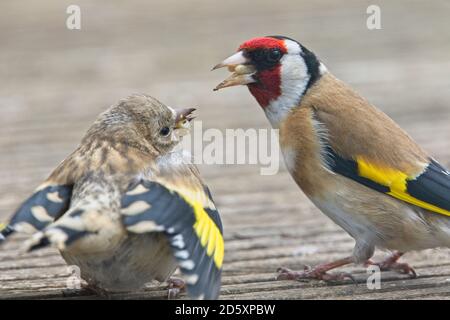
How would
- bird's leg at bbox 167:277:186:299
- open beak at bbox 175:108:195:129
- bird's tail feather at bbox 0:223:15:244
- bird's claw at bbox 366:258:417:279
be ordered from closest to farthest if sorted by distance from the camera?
bird's tail feather at bbox 0:223:15:244 → bird's leg at bbox 167:277:186:299 → open beak at bbox 175:108:195:129 → bird's claw at bbox 366:258:417:279

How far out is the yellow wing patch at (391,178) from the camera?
448cm

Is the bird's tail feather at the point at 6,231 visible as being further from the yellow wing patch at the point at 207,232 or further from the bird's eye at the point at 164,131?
the bird's eye at the point at 164,131

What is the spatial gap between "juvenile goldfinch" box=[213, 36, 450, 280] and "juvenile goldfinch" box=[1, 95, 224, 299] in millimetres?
726

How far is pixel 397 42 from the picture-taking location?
9.52 m

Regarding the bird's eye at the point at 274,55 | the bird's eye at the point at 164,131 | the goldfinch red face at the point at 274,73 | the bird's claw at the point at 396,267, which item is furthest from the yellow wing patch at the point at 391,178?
the bird's eye at the point at 164,131

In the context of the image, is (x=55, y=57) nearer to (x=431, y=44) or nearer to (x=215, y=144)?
(x=215, y=144)

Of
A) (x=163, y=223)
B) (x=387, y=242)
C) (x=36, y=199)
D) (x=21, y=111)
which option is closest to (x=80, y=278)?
(x=36, y=199)

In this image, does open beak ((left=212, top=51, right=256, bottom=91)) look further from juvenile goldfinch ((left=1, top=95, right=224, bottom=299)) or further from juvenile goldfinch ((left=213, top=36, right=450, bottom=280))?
juvenile goldfinch ((left=1, top=95, right=224, bottom=299))

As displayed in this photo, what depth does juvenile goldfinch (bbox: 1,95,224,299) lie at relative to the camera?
345 centimetres

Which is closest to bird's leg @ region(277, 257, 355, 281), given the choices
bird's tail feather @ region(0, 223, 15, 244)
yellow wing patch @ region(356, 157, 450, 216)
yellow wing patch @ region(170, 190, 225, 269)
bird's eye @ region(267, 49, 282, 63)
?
yellow wing patch @ region(356, 157, 450, 216)

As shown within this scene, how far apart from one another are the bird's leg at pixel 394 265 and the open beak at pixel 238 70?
3.84ft

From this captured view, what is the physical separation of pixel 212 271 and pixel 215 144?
11.0ft

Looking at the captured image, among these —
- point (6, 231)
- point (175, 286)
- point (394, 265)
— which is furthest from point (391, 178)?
point (6, 231)

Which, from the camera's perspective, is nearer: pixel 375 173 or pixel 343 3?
pixel 375 173
